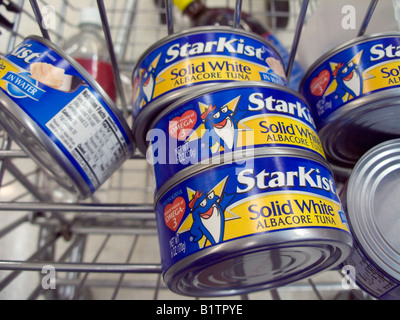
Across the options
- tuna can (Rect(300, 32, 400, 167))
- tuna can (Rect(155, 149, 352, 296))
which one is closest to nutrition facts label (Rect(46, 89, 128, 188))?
tuna can (Rect(155, 149, 352, 296))

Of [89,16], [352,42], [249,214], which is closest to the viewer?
[249,214]

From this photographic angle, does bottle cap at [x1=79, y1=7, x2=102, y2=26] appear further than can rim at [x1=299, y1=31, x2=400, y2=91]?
Yes

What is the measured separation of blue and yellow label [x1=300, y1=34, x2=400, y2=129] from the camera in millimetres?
381

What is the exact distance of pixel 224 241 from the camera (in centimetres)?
30

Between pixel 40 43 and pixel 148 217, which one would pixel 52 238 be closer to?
pixel 148 217

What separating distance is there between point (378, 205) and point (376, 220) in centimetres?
2

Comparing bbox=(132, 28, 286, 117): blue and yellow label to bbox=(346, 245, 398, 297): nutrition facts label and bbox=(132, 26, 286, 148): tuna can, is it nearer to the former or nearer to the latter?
bbox=(132, 26, 286, 148): tuna can

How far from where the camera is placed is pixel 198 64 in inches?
14.9

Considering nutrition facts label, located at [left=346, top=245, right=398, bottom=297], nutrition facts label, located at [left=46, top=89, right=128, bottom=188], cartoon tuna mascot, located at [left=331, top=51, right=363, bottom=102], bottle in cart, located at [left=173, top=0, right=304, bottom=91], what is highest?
bottle in cart, located at [left=173, top=0, right=304, bottom=91]

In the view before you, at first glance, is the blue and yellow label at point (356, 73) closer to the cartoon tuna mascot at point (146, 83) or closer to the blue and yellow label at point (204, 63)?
the blue and yellow label at point (204, 63)

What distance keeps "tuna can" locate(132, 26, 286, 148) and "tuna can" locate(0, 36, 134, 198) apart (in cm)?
5

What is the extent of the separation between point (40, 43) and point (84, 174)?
0.17 metres

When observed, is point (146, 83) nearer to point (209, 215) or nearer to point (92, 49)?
point (209, 215)

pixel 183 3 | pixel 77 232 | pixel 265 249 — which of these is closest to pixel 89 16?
pixel 183 3
